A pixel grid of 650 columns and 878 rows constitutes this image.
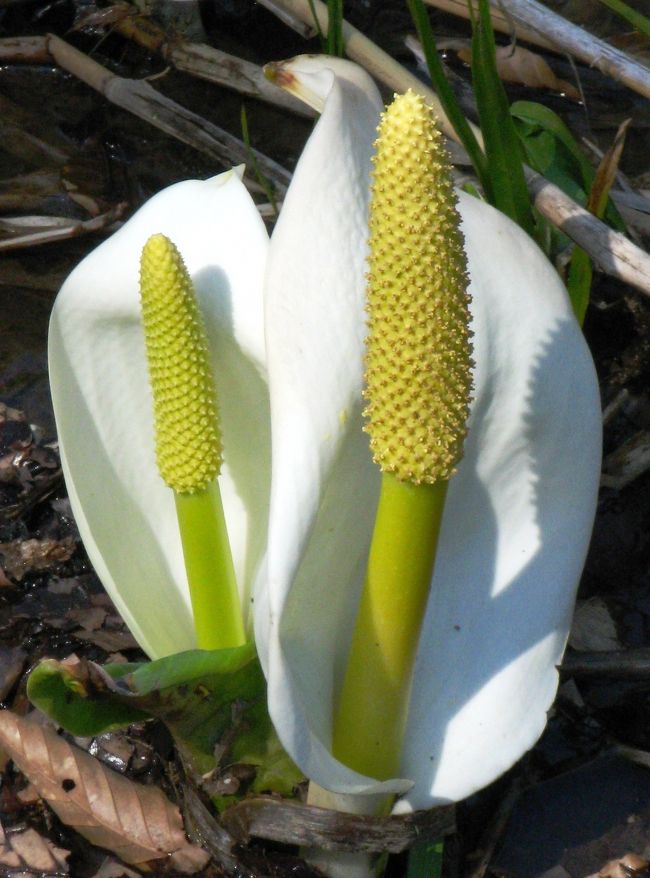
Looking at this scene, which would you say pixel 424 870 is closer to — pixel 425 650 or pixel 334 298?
pixel 425 650

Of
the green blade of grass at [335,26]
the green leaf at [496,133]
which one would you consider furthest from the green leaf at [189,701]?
the green blade of grass at [335,26]

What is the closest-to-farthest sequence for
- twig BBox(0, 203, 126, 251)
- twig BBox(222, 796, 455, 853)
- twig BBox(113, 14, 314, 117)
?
twig BBox(222, 796, 455, 853) < twig BBox(0, 203, 126, 251) < twig BBox(113, 14, 314, 117)

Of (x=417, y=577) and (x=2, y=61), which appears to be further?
(x=2, y=61)

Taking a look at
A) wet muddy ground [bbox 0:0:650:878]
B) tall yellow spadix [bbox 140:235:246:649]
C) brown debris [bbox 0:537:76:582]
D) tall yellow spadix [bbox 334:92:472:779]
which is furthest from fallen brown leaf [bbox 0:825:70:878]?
tall yellow spadix [bbox 334:92:472:779]

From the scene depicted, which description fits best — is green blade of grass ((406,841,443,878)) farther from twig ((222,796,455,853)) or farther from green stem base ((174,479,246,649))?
green stem base ((174,479,246,649))

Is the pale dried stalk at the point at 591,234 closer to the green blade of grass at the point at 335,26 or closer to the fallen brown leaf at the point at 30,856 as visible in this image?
the green blade of grass at the point at 335,26

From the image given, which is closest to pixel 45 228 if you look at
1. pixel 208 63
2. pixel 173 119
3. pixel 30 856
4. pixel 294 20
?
pixel 173 119

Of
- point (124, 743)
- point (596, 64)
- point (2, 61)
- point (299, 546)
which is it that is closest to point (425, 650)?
point (299, 546)

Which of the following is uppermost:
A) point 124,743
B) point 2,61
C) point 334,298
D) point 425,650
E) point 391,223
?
point 391,223
